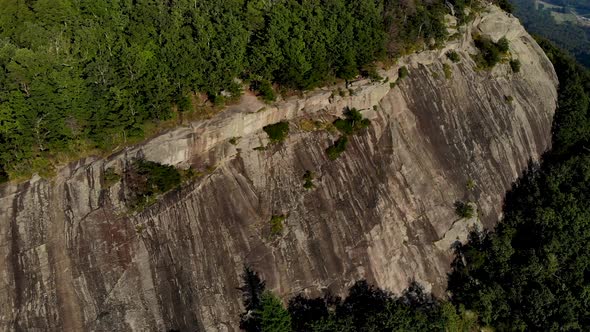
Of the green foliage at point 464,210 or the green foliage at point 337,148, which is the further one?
the green foliage at point 464,210

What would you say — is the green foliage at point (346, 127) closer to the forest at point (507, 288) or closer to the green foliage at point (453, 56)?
the forest at point (507, 288)

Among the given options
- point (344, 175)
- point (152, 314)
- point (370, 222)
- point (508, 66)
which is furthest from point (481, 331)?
point (508, 66)

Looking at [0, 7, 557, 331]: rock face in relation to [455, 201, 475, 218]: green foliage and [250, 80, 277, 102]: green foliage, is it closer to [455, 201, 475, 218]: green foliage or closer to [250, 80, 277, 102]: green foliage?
[455, 201, 475, 218]: green foliage

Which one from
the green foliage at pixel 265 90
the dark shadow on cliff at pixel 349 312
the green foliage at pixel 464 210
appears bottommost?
the dark shadow on cliff at pixel 349 312

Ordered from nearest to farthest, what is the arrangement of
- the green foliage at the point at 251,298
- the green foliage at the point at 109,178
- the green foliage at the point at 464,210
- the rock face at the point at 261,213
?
1. the rock face at the point at 261,213
2. the green foliage at the point at 109,178
3. the green foliage at the point at 251,298
4. the green foliage at the point at 464,210

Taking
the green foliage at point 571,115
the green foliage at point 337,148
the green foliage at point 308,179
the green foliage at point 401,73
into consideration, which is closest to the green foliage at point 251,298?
the green foliage at point 308,179

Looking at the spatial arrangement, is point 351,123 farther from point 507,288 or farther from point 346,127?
point 507,288

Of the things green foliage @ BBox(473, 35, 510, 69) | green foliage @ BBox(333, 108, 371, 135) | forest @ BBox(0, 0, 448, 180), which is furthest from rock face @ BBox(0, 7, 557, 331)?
green foliage @ BBox(473, 35, 510, 69)
